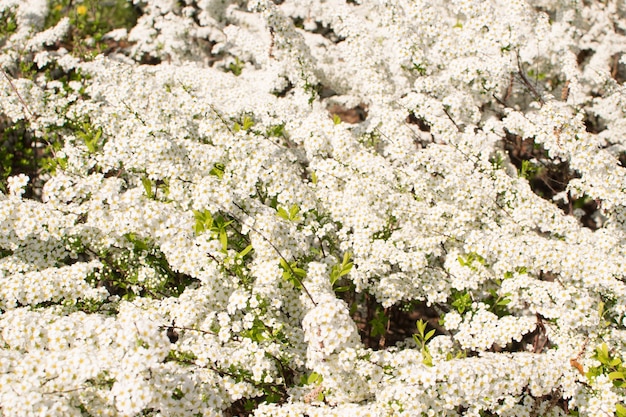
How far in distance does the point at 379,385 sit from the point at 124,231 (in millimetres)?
2332

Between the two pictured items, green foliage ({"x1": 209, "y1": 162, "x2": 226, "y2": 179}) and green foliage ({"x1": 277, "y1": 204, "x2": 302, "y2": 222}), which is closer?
green foliage ({"x1": 277, "y1": 204, "x2": 302, "y2": 222})

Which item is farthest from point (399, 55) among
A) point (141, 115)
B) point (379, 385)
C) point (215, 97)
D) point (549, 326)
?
point (379, 385)

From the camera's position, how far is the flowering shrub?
4.00 meters

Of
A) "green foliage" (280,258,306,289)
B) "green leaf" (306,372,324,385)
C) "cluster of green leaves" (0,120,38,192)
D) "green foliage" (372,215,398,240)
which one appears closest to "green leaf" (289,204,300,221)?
"green foliage" (280,258,306,289)

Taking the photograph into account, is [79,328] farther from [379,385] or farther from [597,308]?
[597,308]

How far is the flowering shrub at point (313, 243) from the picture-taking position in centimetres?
400

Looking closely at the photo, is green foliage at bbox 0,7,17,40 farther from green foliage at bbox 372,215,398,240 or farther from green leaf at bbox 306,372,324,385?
green leaf at bbox 306,372,324,385

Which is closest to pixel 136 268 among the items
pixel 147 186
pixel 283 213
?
pixel 147 186

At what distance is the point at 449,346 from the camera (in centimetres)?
472

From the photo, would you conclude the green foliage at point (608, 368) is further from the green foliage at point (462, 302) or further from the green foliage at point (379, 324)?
the green foliage at point (379, 324)

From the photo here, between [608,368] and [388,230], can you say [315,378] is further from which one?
[608,368]

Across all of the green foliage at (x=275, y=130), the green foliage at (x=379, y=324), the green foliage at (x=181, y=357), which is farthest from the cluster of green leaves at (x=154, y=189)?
the green foliage at (x=379, y=324)

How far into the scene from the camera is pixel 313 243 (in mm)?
5891

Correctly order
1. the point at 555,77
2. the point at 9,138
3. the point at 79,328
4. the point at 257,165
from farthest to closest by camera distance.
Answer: the point at 555,77
the point at 9,138
the point at 257,165
the point at 79,328
